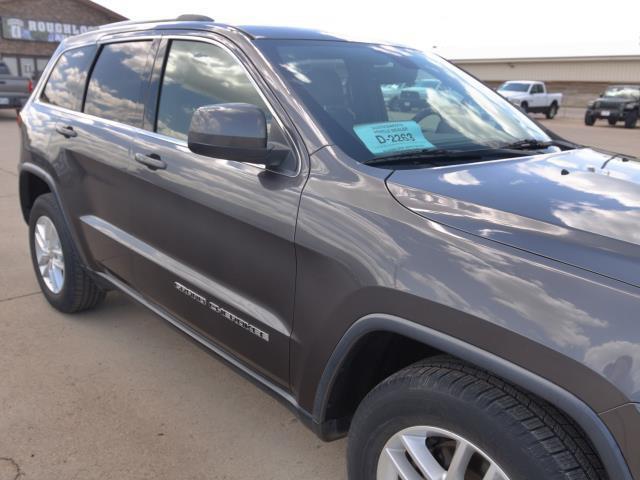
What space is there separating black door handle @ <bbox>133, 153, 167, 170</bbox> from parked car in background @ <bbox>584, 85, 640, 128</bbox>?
2506 centimetres

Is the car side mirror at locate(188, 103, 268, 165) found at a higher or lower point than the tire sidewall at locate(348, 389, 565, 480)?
higher

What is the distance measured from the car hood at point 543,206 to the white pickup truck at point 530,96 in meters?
26.8

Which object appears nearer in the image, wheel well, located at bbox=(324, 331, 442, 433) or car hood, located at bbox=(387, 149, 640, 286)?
car hood, located at bbox=(387, 149, 640, 286)

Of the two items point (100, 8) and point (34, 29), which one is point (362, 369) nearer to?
point (34, 29)

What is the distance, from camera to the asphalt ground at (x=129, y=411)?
259 centimetres

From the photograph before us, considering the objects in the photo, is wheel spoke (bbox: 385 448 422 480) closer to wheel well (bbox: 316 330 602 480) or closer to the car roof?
wheel well (bbox: 316 330 602 480)

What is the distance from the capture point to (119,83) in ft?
10.7

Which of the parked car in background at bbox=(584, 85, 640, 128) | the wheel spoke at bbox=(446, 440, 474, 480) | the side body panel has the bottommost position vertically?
the parked car in background at bbox=(584, 85, 640, 128)

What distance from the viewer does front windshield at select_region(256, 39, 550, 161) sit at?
2.31 m

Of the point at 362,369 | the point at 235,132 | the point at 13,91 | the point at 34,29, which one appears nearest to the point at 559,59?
the point at 34,29

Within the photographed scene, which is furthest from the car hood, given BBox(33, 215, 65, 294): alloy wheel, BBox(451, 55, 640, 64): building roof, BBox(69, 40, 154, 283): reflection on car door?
BBox(451, 55, 640, 64): building roof

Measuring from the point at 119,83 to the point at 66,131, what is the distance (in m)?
0.55

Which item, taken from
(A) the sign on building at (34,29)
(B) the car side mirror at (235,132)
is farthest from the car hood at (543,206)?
(A) the sign on building at (34,29)

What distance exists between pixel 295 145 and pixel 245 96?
45 cm
